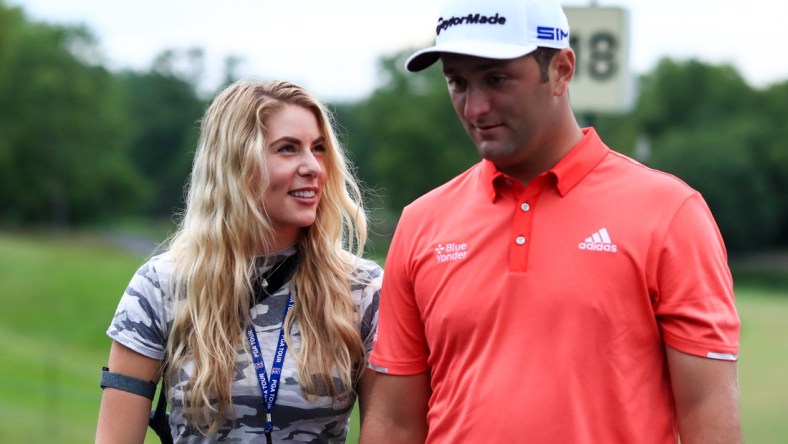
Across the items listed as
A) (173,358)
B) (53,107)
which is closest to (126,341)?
(173,358)

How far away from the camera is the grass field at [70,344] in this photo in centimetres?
1766

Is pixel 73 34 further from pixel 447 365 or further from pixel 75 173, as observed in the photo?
pixel 447 365

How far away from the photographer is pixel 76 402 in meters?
20.9

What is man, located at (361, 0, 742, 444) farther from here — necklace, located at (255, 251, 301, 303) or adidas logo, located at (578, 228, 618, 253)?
necklace, located at (255, 251, 301, 303)

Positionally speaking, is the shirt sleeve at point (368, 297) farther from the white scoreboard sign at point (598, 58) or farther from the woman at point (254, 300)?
the white scoreboard sign at point (598, 58)

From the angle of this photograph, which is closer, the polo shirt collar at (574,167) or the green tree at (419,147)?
the polo shirt collar at (574,167)

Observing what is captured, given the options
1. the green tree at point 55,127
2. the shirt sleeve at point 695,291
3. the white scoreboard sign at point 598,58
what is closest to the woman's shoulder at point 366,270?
the shirt sleeve at point 695,291

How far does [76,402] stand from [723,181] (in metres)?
58.2

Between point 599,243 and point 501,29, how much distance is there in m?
0.62

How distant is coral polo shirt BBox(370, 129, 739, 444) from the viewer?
2.97 metres

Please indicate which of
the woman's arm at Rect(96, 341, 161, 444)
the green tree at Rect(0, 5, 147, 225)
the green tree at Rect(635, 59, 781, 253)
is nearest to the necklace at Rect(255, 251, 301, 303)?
the woman's arm at Rect(96, 341, 161, 444)

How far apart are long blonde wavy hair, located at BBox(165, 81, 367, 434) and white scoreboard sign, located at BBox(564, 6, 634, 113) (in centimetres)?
480

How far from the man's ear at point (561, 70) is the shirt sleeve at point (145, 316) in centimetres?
151

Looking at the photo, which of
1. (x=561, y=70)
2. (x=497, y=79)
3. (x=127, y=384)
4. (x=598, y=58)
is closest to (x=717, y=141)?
(x=598, y=58)
